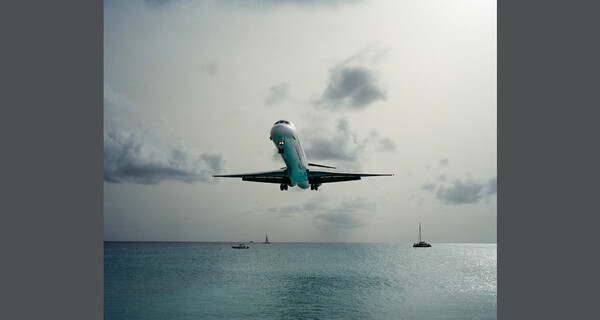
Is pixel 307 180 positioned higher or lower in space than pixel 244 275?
higher

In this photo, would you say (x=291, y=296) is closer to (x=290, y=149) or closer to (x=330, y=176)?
(x=330, y=176)

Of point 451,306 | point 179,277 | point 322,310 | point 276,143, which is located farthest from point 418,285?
point 276,143

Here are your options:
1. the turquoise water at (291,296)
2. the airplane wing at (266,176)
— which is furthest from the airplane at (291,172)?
the turquoise water at (291,296)

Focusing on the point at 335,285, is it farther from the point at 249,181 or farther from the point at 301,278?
the point at 249,181

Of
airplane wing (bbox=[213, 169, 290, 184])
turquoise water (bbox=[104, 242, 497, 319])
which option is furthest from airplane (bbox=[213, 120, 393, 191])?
turquoise water (bbox=[104, 242, 497, 319])

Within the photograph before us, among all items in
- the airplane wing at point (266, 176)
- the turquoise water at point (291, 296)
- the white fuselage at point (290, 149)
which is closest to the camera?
the white fuselage at point (290, 149)

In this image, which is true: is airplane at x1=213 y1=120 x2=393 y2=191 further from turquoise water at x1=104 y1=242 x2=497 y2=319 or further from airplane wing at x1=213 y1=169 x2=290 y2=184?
turquoise water at x1=104 y1=242 x2=497 y2=319

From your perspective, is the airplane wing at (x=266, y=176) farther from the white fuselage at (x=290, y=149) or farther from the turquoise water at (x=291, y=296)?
the turquoise water at (x=291, y=296)
